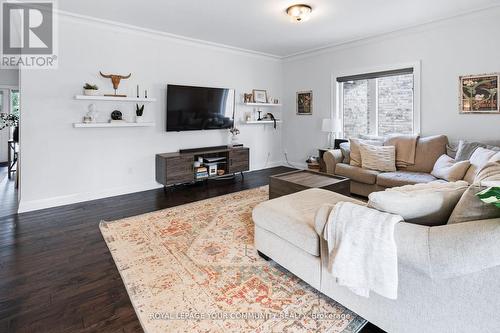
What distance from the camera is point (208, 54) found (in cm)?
538

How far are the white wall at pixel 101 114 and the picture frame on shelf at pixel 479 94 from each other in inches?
156

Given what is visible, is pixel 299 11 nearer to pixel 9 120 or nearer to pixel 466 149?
pixel 466 149

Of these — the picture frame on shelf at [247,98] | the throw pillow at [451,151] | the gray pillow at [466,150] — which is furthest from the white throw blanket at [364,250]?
the picture frame on shelf at [247,98]

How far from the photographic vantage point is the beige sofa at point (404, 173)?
3785mm

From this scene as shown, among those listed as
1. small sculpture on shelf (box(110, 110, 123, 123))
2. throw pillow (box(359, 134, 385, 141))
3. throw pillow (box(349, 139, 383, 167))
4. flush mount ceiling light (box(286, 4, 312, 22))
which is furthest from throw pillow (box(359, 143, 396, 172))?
small sculpture on shelf (box(110, 110, 123, 123))

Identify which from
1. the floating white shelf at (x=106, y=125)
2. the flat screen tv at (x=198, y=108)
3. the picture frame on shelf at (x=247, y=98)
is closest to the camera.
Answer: the floating white shelf at (x=106, y=125)

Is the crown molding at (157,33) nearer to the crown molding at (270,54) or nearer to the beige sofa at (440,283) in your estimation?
the crown molding at (270,54)

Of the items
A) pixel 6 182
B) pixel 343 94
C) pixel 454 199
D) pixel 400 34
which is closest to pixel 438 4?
pixel 400 34

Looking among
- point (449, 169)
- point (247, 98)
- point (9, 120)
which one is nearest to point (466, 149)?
point (449, 169)

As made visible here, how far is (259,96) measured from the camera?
628 cm

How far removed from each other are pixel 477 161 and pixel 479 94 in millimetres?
1249

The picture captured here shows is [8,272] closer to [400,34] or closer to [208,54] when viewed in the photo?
[208,54]

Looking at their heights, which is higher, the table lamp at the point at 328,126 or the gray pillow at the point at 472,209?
the table lamp at the point at 328,126

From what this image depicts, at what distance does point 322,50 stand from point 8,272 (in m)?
5.72
